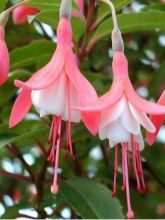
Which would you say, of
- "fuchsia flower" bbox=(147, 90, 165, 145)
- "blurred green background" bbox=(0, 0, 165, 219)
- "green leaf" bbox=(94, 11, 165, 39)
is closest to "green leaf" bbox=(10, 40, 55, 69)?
"blurred green background" bbox=(0, 0, 165, 219)

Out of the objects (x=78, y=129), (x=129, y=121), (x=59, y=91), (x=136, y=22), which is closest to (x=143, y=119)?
(x=129, y=121)

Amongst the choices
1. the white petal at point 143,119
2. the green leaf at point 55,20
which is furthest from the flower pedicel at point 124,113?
the green leaf at point 55,20

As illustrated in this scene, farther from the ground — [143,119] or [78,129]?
[143,119]

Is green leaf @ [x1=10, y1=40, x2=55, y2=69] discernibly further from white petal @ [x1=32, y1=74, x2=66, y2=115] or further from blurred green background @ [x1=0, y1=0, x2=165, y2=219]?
white petal @ [x1=32, y1=74, x2=66, y2=115]

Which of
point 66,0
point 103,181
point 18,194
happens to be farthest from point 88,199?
point 18,194

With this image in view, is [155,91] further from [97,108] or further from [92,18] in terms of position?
[97,108]

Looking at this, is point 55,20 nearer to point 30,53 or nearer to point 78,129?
point 30,53

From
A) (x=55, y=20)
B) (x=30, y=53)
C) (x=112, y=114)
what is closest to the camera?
(x=112, y=114)
